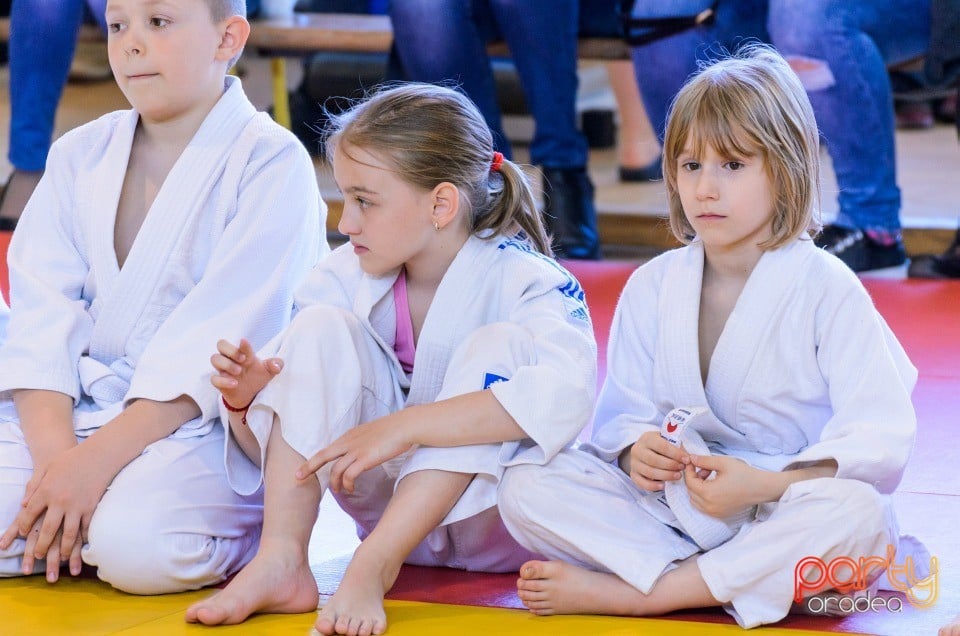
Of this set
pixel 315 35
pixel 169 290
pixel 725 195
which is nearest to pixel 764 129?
pixel 725 195

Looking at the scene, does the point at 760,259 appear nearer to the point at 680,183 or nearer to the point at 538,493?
the point at 680,183

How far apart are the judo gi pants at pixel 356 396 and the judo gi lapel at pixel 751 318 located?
0.77ft

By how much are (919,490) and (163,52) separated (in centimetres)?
117

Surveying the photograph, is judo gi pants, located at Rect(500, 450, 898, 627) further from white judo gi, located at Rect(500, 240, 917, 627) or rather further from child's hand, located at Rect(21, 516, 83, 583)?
child's hand, located at Rect(21, 516, 83, 583)

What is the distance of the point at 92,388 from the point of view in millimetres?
1814

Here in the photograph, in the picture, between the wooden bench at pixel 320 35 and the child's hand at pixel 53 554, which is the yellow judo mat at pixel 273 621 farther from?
the wooden bench at pixel 320 35

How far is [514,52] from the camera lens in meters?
3.44

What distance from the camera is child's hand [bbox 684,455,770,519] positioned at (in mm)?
1527

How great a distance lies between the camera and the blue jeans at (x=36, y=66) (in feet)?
11.6

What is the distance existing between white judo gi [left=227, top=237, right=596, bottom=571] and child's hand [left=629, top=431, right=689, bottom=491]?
8 centimetres

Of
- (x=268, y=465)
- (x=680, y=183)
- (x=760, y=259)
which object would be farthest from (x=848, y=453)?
(x=268, y=465)

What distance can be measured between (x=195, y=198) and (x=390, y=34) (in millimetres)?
2039

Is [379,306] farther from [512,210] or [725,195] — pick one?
[725,195]

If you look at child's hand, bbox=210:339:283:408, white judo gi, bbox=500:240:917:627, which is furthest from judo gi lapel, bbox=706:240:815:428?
child's hand, bbox=210:339:283:408
